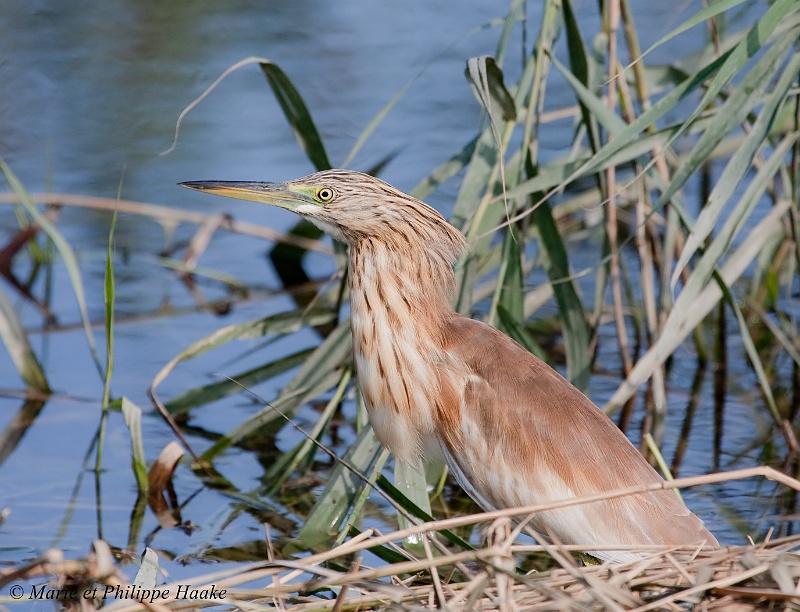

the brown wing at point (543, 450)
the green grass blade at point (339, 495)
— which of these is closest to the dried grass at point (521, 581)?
the brown wing at point (543, 450)

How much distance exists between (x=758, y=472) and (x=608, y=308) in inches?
119

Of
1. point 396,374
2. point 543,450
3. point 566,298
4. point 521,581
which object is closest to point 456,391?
point 396,374

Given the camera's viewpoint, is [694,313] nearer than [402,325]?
No

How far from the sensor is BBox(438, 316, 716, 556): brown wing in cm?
315

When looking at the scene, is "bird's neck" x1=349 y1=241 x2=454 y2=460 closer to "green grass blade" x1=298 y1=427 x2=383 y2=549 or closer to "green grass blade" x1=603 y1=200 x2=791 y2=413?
"green grass blade" x1=298 y1=427 x2=383 y2=549

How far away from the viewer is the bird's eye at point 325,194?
3.31 metres

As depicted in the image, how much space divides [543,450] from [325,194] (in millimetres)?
868

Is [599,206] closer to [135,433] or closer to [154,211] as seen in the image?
[135,433]

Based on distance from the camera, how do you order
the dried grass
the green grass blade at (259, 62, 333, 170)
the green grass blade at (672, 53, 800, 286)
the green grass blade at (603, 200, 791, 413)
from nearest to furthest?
the dried grass, the green grass blade at (672, 53, 800, 286), the green grass blade at (603, 200, 791, 413), the green grass blade at (259, 62, 333, 170)

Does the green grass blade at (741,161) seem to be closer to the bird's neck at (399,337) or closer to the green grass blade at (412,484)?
the bird's neck at (399,337)

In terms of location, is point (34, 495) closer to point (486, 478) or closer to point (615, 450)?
point (486, 478)

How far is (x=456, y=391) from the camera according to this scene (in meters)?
3.28

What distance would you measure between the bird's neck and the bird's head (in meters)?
0.04

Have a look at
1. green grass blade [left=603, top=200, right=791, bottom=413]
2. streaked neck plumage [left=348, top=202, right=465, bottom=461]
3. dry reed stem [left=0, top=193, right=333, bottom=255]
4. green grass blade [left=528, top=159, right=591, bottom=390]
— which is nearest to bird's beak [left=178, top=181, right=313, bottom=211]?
streaked neck plumage [left=348, top=202, right=465, bottom=461]
